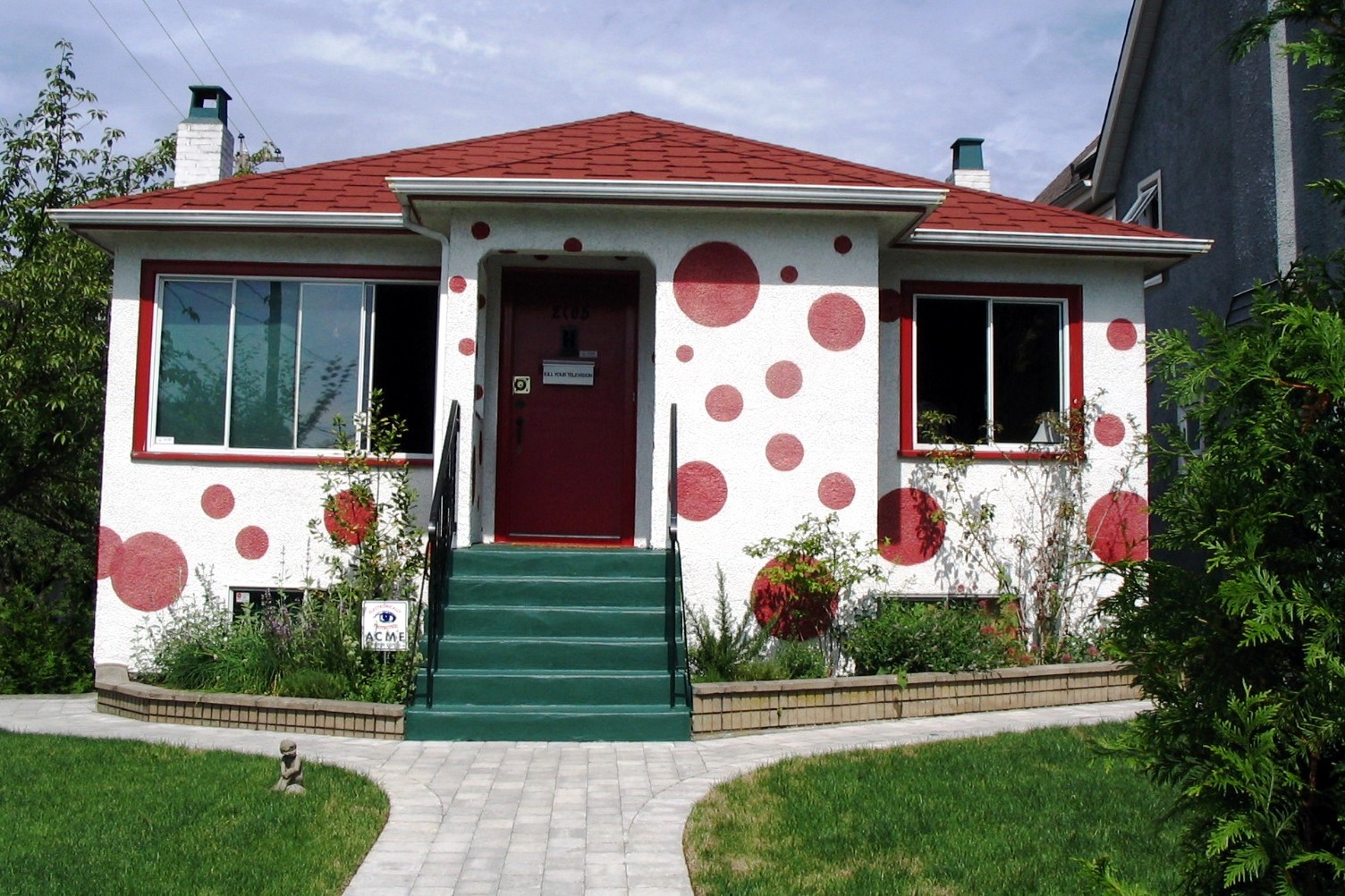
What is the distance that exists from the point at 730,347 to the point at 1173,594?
5.87m

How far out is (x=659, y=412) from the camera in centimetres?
880

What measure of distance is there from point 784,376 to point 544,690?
3.16m

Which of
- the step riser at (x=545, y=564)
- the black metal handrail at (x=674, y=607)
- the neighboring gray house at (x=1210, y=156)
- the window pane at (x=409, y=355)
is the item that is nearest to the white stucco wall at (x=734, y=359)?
the step riser at (x=545, y=564)

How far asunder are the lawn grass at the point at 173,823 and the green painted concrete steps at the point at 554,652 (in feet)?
4.40

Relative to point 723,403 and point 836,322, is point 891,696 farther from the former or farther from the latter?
point 836,322

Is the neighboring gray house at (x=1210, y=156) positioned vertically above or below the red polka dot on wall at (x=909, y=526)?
above

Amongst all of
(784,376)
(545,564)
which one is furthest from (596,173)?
(545,564)

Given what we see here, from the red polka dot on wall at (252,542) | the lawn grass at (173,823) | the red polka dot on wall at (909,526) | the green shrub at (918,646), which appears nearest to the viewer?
the lawn grass at (173,823)

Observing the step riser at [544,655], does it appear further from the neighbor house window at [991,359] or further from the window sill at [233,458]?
the neighbor house window at [991,359]

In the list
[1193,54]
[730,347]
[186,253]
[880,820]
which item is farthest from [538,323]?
[1193,54]

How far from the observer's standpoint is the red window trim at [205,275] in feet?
30.6

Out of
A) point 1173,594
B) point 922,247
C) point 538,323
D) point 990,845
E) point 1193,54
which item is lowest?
point 990,845

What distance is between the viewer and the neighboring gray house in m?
11.2

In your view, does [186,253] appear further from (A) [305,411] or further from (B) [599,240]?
(B) [599,240]
